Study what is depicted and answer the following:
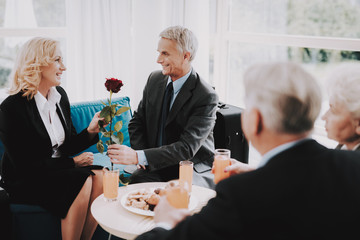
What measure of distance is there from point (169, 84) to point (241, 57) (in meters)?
1.90

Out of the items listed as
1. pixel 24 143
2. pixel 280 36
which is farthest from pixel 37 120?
pixel 280 36

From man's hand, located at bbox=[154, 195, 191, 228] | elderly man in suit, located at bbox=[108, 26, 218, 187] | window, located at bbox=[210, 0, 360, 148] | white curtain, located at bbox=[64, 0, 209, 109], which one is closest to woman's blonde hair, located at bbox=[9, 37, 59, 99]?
elderly man in suit, located at bbox=[108, 26, 218, 187]

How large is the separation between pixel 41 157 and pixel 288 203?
1807mm

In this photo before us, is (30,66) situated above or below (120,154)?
above

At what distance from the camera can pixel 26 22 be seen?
4059mm

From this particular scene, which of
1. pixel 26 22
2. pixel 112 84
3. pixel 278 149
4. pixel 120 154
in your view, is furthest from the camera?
pixel 26 22

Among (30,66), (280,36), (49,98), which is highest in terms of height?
(280,36)

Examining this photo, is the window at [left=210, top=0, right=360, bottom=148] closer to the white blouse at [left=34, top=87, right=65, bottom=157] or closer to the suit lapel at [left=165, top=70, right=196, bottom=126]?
the suit lapel at [left=165, top=70, right=196, bottom=126]

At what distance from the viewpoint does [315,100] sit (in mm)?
1114

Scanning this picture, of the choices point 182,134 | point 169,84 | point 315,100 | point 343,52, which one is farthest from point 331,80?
point 343,52

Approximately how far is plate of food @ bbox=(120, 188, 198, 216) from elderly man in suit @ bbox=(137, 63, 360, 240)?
2.48ft

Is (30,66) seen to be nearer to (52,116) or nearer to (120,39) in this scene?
(52,116)

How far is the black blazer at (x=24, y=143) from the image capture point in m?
2.35

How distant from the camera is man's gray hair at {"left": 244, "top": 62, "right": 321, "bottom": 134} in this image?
1096 mm
